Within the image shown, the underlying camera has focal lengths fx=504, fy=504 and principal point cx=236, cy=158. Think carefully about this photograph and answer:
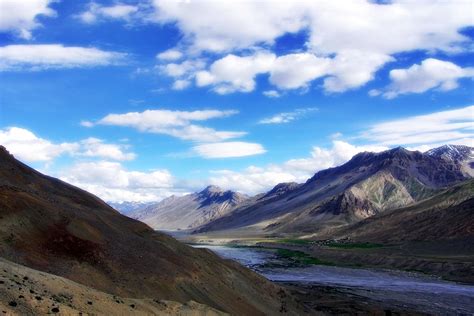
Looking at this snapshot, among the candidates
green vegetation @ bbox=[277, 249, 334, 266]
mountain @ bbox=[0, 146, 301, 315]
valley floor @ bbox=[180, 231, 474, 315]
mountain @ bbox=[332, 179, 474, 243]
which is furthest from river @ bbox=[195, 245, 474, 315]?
mountain @ bbox=[332, 179, 474, 243]

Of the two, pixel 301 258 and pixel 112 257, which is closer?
pixel 112 257

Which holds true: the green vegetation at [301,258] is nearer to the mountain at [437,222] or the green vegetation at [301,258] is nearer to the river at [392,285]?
the river at [392,285]

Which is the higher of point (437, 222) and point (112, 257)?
point (437, 222)

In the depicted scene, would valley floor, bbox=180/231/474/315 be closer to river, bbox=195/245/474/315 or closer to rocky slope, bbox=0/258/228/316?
river, bbox=195/245/474/315

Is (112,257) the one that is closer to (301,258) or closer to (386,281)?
(386,281)

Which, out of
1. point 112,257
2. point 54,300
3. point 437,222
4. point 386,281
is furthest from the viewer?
point 437,222

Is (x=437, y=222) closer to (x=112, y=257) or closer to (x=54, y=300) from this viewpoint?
(x=112, y=257)

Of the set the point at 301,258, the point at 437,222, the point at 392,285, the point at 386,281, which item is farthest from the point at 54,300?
the point at 437,222

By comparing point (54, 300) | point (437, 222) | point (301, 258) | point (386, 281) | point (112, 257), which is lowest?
point (301, 258)

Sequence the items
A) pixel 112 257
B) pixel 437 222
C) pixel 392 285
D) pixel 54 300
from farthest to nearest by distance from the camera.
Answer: pixel 437 222 < pixel 392 285 < pixel 112 257 < pixel 54 300
